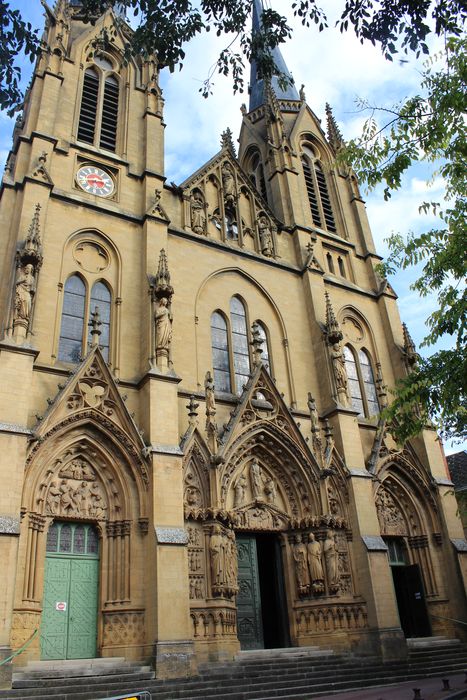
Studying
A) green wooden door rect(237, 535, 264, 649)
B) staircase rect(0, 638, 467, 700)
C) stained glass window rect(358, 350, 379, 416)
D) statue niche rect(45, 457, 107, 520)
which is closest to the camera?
staircase rect(0, 638, 467, 700)

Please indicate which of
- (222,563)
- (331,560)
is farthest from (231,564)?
(331,560)

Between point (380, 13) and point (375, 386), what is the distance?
15.3 meters

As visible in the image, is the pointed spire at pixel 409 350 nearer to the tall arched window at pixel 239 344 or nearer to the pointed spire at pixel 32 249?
the tall arched window at pixel 239 344

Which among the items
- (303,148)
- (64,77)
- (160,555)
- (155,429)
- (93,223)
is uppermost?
(303,148)

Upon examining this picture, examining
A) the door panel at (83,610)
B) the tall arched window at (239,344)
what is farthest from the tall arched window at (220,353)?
the door panel at (83,610)

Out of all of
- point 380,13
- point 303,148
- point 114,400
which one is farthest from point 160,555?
point 303,148

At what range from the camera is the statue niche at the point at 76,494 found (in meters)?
13.8

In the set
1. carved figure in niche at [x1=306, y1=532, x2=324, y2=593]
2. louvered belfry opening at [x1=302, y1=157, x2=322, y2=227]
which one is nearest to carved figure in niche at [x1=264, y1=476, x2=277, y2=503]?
carved figure in niche at [x1=306, y1=532, x2=324, y2=593]

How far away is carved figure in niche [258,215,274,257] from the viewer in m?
22.3

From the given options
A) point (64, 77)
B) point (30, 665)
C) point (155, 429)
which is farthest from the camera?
point (64, 77)

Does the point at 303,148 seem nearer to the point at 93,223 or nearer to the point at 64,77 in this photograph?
the point at 64,77

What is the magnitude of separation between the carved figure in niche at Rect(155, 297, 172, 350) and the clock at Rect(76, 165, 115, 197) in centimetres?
495

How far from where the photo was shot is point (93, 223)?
18.2 metres

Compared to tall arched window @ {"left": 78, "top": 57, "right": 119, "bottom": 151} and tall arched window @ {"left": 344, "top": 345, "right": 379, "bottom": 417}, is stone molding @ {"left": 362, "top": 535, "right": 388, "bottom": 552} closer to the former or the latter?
tall arched window @ {"left": 344, "top": 345, "right": 379, "bottom": 417}
